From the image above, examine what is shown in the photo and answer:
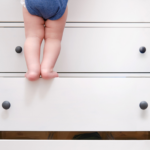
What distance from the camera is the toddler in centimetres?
52

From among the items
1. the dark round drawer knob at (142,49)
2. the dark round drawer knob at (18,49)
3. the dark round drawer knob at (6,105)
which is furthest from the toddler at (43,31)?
the dark round drawer knob at (142,49)

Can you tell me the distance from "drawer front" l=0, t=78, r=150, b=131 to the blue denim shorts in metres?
0.26

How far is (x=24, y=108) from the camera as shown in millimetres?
459

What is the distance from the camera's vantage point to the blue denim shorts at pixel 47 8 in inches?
20.7

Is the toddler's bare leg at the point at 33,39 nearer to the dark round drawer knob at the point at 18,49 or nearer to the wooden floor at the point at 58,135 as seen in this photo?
the dark round drawer knob at the point at 18,49

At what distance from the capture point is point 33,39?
1.90ft

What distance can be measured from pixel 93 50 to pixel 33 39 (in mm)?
359

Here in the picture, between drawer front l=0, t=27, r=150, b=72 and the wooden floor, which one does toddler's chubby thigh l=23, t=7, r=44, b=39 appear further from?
the wooden floor

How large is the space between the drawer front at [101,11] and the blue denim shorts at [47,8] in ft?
0.83

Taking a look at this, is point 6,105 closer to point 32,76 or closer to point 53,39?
point 32,76

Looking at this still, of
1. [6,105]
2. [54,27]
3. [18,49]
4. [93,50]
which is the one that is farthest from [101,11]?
[6,105]
